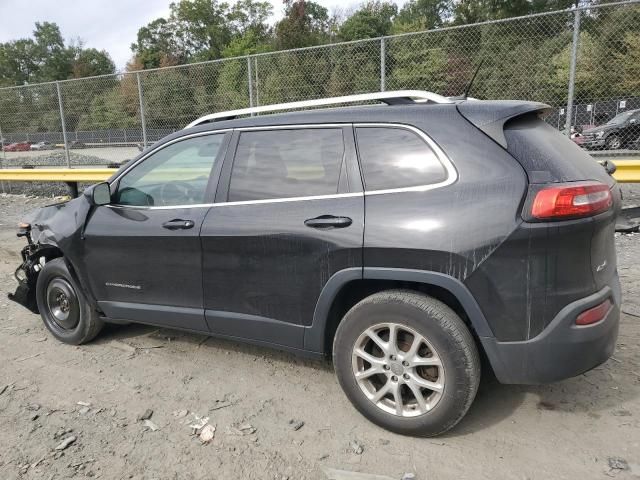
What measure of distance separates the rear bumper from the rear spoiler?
0.88 meters

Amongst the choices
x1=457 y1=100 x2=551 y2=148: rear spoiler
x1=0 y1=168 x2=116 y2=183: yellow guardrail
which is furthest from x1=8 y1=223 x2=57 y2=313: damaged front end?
x1=0 y1=168 x2=116 y2=183: yellow guardrail

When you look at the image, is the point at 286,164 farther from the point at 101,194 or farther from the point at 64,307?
the point at 64,307

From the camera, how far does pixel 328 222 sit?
2801mm

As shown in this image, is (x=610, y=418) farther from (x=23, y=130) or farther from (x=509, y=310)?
(x=23, y=130)

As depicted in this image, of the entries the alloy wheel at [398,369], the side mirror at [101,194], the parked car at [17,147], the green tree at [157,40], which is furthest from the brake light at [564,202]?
the green tree at [157,40]

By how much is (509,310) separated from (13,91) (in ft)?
47.7

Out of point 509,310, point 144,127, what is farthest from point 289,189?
point 144,127

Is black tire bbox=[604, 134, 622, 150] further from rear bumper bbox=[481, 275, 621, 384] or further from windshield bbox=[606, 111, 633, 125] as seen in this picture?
rear bumper bbox=[481, 275, 621, 384]

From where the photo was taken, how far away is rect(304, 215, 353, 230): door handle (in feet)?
9.06

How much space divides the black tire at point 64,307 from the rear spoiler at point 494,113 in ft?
10.3

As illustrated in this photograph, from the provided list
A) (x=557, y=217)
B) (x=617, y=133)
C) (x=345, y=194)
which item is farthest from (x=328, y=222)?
(x=617, y=133)

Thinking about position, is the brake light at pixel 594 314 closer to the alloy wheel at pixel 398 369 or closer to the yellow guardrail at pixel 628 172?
the alloy wheel at pixel 398 369

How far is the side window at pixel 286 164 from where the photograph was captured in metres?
2.94

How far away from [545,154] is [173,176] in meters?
2.45
